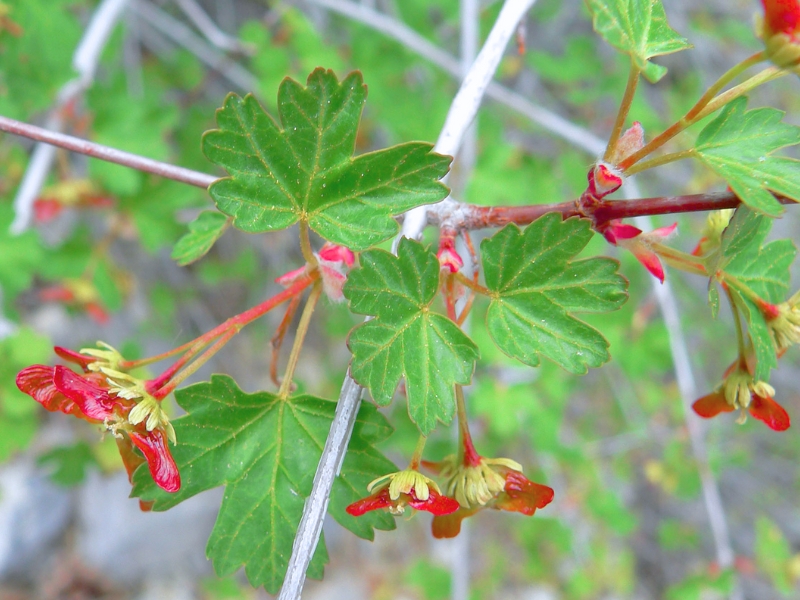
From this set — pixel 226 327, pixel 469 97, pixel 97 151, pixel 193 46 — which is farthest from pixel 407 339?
pixel 193 46

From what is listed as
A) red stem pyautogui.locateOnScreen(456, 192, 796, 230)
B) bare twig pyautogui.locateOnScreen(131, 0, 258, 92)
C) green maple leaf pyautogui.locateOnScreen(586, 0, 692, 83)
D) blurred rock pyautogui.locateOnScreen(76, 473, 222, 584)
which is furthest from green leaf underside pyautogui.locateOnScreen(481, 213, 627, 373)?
blurred rock pyautogui.locateOnScreen(76, 473, 222, 584)

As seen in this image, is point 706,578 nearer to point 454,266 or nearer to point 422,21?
point 454,266

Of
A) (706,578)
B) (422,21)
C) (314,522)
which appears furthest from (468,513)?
(422,21)

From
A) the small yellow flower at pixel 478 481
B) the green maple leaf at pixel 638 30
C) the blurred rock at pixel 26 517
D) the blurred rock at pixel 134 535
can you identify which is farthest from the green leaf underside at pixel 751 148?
the blurred rock at pixel 26 517

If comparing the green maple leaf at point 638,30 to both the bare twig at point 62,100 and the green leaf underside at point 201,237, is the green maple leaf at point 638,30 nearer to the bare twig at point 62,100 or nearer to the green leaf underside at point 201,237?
the green leaf underside at point 201,237

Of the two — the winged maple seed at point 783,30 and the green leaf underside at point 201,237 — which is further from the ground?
the winged maple seed at point 783,30
